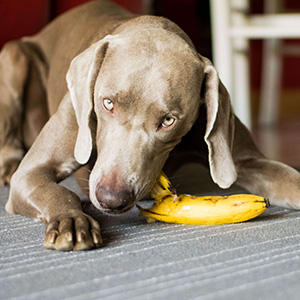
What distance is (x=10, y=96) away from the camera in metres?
2.82

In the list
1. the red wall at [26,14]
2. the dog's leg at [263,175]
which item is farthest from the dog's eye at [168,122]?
the red wall at [26,14]

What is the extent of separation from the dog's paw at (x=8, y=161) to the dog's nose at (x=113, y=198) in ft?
3.82

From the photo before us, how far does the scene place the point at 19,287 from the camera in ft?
4.60

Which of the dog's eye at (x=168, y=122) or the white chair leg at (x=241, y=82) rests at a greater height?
the dog's eye at (x=168, y=122)

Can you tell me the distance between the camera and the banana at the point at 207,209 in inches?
73.5

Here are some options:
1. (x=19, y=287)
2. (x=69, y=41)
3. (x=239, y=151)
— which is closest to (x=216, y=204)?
(x=239, y=151)

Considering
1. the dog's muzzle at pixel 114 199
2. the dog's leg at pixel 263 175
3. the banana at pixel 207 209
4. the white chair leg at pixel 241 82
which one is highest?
the dog's muzzle at pixel 114 199

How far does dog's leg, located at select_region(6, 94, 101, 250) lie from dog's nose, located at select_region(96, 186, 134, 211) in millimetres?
89

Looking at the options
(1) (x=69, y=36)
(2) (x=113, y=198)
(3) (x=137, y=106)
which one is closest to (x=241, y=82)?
(1) (x=69, y=36)

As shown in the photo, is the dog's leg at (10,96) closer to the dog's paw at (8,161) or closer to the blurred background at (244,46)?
the dog's paw at (8,161)

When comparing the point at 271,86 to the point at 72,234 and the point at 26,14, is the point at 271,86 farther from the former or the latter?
the point at 72,234

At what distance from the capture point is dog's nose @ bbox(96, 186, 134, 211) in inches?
65.7

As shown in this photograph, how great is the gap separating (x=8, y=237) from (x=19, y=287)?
447mm

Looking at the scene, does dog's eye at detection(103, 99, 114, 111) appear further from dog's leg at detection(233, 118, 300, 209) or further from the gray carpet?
dog's leg at detection(233, 118, 300, 209)
